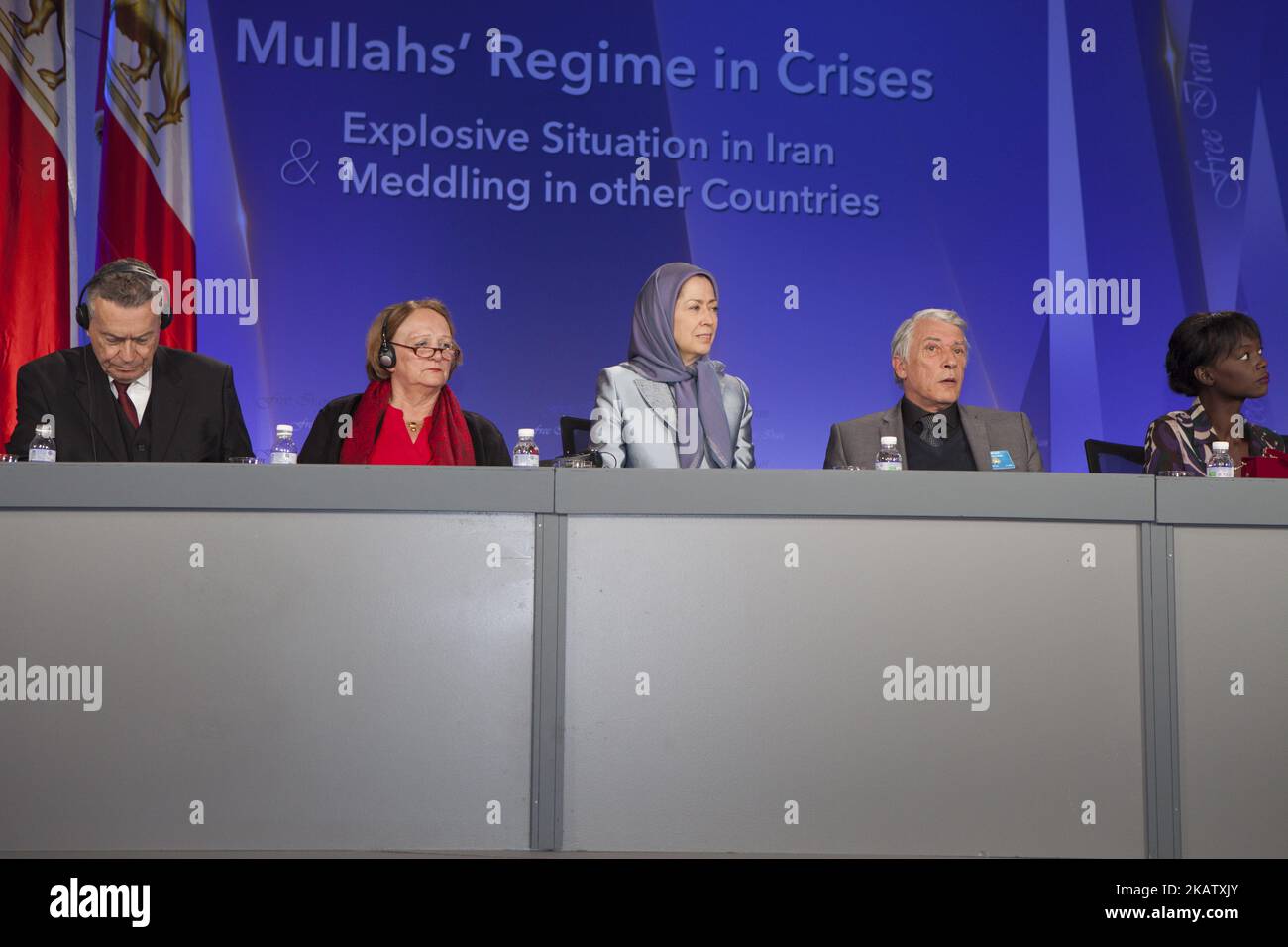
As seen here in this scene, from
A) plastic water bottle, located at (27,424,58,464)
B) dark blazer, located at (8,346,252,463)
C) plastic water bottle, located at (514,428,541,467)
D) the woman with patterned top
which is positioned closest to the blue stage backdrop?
the woman with patterned top

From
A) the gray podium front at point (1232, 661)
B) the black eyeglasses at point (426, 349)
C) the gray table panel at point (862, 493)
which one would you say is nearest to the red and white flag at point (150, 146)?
the black eyeglasses at point (426, 349)

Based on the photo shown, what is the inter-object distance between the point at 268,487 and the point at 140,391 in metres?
1.09

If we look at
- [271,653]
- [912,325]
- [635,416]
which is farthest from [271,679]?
[912,325]

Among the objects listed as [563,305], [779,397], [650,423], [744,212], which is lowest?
[650,423]

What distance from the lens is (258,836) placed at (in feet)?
6.46

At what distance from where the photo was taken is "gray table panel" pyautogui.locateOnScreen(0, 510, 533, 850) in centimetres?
198

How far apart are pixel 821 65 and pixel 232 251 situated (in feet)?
8.20

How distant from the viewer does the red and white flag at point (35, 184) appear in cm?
441

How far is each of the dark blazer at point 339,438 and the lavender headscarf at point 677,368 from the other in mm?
467

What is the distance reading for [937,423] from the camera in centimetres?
332

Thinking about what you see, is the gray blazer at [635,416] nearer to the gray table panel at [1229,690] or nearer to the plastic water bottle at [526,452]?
the plastic water bottle at [526,452]

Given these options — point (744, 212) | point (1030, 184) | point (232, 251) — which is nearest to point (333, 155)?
point (232, 251)

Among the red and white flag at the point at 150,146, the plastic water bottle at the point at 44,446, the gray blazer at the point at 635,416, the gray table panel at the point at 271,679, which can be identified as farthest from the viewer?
the red and white flag at the point at 150,146
